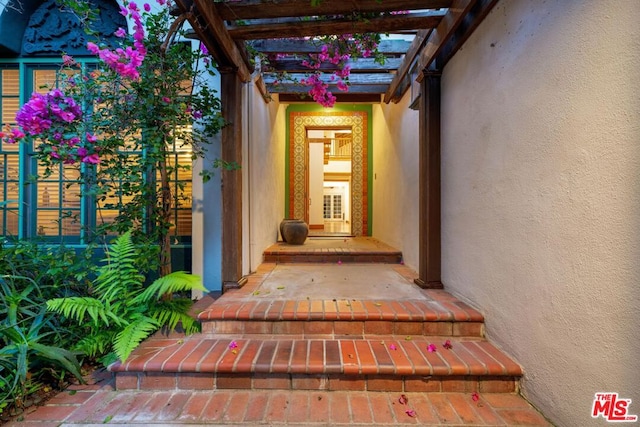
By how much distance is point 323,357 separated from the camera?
1.44 meters

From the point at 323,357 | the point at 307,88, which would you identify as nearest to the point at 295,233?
the point at 307,88

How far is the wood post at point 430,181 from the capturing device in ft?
7.16

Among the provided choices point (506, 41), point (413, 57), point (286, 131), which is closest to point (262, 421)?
point (506, 41)

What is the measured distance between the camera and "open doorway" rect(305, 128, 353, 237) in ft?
19.1

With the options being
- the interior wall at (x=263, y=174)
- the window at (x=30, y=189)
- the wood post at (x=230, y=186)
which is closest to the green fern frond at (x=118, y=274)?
the wood post at (x=230, y=186)

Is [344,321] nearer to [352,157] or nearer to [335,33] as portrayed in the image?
[335,33]

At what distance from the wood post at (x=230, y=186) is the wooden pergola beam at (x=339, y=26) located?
0.40 m

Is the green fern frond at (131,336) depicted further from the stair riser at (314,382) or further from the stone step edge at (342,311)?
the stone step edge at (342,311)

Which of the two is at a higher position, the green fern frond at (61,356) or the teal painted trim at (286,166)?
the teal painted trim at (286,166)

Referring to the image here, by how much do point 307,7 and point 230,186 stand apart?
140 cm

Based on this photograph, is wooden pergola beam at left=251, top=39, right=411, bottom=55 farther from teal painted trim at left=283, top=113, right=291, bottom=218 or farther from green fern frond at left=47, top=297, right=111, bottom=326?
green fern frond at left=47, top=297, right=111, bottom=326

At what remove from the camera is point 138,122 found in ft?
5.96

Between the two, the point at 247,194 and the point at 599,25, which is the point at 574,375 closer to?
the point at 599,25

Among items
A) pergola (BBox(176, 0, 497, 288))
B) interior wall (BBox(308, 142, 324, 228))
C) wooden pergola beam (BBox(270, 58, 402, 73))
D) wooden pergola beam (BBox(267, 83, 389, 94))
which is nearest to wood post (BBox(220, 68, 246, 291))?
pergola (BBox(176, 0, 497, 288))
